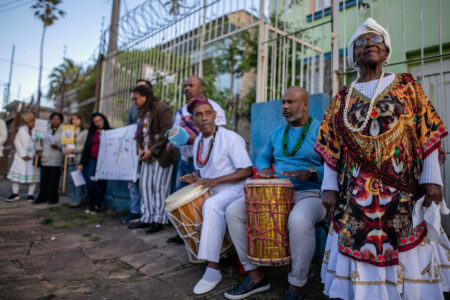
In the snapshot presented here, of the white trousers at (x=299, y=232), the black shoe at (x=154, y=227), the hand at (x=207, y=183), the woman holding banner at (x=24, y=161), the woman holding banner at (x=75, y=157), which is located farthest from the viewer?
the woman holding banner at (x=24, y=161)

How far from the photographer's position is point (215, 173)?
3.26 m

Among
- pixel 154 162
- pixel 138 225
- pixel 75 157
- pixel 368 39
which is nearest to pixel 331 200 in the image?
pixel 368 39

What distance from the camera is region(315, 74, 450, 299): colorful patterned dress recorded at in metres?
1.85

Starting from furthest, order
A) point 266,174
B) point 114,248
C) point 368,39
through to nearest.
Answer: point 114,248
point 266,174
point 368,39

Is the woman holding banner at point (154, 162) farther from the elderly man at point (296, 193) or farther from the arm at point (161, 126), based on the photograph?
the elderly man at point (296, 193)

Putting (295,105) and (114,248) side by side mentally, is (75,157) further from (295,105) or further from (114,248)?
(295,105)

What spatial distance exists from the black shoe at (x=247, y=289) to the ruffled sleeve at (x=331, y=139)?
3.82ft

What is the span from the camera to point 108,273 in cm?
299

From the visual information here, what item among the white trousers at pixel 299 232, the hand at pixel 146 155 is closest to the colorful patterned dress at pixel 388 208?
the white trousers at pixel 299 232

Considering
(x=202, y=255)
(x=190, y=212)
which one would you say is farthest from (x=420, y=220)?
(x=190, y=212)

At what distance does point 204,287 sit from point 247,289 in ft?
1.21

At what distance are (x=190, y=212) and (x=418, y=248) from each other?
1.87 meters

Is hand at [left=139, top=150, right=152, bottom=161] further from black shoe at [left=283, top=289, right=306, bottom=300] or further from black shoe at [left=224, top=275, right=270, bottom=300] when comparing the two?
black shoe at [left=283, top=289, right=306, bottom=300]

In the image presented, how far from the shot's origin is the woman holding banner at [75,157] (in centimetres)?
655
